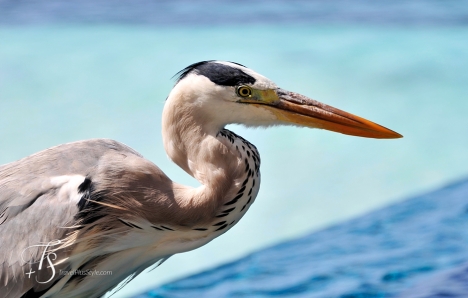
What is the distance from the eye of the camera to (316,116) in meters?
2.17

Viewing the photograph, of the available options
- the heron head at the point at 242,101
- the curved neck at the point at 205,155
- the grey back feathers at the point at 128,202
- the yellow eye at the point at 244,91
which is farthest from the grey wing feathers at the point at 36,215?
the yellow eye at the point at 244,91

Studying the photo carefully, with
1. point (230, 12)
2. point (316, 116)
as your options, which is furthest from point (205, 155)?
point (230, 12)

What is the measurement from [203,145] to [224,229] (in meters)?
0.28

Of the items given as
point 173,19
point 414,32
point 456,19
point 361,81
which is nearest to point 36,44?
point 173,19

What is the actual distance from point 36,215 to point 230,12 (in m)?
7.22

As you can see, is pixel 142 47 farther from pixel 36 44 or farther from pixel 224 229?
pixel 224 229

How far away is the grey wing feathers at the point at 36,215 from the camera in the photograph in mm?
2088

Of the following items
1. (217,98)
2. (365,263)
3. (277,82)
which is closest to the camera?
(217,98)

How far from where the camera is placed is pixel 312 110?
2.16 meters

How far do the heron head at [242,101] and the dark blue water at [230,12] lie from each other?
6.65 meters

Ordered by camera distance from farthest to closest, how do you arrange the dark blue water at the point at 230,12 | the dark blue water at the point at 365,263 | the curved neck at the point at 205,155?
1. the dark blue water at the point at 230,12
2. the dark blue water at the point at 365,263
3. the curved neck at the point at 205,155

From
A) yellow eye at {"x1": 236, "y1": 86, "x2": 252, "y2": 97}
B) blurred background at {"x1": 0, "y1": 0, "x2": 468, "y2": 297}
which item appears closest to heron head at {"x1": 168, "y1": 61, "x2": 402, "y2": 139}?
yellow eye at {"x1": 236, "y1": 86, "x2": 252, "y2": 97}

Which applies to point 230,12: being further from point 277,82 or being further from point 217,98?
point 217,98

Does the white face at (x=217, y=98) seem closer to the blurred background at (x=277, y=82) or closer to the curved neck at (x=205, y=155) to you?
the curved neck at (x=205, y=155)
